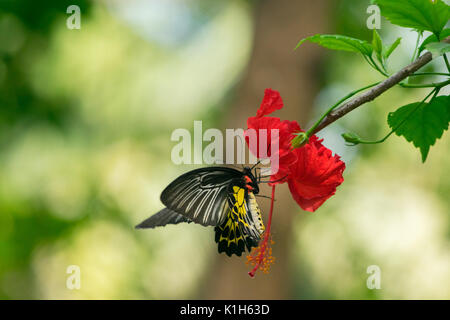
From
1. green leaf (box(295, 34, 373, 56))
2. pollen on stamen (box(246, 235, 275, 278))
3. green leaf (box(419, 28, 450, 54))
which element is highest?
green leaf (box(295, 34, 373, 56))

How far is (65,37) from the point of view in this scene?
3988mm

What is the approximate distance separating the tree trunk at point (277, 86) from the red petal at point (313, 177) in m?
2.39

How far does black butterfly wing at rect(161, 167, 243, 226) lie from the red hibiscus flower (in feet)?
0.18

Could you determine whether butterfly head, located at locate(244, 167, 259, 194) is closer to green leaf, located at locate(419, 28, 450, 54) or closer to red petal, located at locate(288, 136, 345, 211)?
red petal, located at locate(288, 136, 345, 211)

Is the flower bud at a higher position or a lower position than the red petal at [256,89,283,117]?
lower

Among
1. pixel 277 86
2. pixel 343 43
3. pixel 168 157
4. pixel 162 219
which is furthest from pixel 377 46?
pixel 168 157

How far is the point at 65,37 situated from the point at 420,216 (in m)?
3.78

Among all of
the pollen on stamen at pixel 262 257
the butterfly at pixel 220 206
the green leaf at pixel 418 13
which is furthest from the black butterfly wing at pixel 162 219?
the green leaf at pixel 418 13

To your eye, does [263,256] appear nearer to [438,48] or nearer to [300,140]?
[300,140]

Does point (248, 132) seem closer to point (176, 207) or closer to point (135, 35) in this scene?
point (176, 207)

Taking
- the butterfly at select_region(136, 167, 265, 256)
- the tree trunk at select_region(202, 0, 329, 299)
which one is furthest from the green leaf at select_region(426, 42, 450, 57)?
the tree trunk at select_region(202, 0, 329, 299)

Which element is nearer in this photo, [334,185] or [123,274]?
[334,185]

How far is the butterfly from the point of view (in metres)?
0.53
